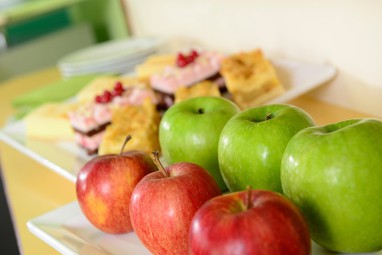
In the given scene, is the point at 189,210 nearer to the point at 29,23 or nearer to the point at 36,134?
the point at 36,134

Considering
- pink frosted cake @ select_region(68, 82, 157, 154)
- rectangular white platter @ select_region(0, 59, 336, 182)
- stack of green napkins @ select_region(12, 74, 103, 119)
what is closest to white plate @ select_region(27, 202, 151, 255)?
rectangular white platter @ select_region(0, 59, 336, 182)

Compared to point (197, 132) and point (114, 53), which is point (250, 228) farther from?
point (114, 53)

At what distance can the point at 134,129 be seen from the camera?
1.29 m

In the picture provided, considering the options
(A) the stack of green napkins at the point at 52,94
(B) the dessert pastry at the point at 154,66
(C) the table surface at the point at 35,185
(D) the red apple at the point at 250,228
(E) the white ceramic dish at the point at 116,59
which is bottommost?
(C) the table surface at the point at 35,185

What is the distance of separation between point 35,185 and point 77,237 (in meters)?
0.45

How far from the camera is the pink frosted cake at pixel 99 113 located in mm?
1393

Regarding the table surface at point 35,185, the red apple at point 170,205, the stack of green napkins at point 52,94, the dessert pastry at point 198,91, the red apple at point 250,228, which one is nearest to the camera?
the red apple at point 250,228

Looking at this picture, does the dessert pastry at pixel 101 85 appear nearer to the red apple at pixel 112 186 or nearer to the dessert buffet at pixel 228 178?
the dessert buffet at pixel 228 178

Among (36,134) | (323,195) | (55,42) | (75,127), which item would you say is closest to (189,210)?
(323,195)

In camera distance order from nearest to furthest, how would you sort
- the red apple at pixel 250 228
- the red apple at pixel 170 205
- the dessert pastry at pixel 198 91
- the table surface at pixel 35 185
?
the red apple at pixel 250 228 < the red apple at pixel 170 205 < the table surface at pixel 35 185 < the dessert pastry at pixel 198 91

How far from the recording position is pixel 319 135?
69cm

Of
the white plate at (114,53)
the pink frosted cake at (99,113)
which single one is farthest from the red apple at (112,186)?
the white plate at (114,53)

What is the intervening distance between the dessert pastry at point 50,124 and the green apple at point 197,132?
1.91ft

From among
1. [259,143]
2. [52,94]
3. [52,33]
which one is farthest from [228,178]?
[52,33]
